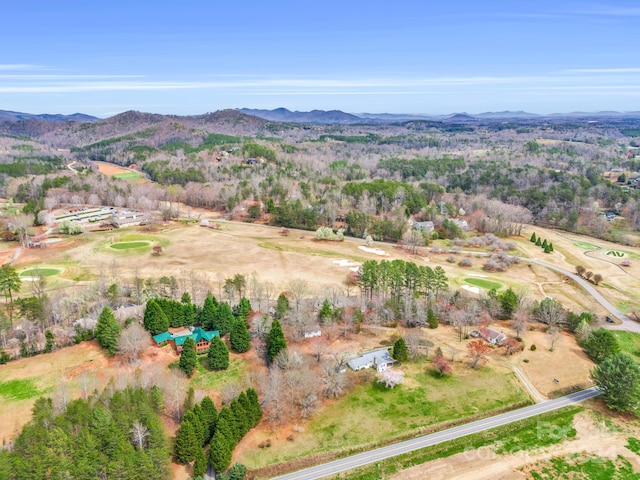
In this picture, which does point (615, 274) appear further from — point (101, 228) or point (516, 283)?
point (101, 228)

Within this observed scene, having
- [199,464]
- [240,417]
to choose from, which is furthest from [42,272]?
[199,464]

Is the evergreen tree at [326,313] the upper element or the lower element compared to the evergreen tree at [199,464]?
upper

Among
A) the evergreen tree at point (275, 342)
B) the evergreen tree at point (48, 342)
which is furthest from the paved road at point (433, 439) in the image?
the evergreen tree at point (48, 342)

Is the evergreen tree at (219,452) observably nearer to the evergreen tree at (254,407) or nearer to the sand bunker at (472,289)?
the evergreen tree at (254,407)

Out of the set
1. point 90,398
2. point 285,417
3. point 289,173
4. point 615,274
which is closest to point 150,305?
point 90,398

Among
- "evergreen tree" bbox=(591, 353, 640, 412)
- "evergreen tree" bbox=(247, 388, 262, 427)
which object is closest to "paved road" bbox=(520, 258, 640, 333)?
"evergreen tree" bbox=(591, 353, 640, 412)

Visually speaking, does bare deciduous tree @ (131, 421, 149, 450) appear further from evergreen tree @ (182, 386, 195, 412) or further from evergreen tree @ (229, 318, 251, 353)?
evergreen tree @ (229, 318, 251, 353)

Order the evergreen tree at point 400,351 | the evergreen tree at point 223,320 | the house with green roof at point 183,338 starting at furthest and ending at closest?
the evergreen tree at point 223,320 → the house with green roof at point 183,338 → the evergreen tree at point 400,351
